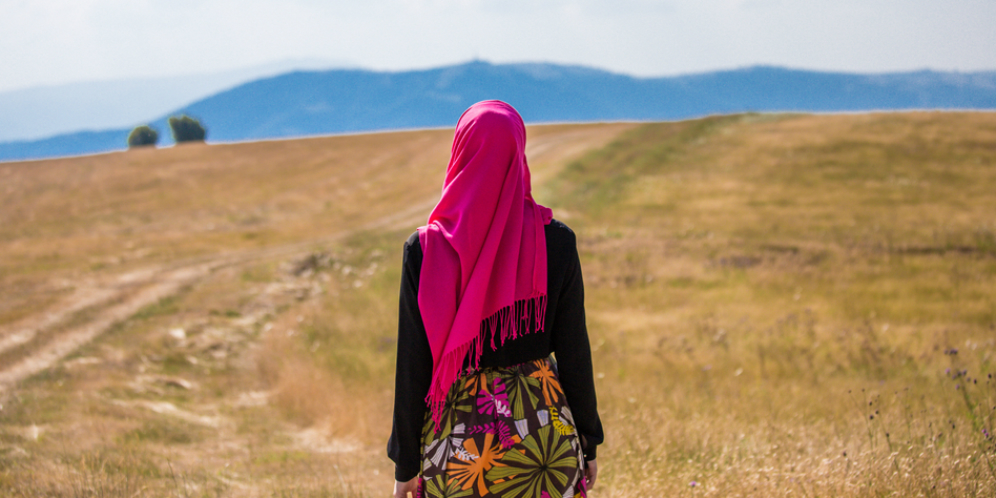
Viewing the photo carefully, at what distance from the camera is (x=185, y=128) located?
78875 millimetres

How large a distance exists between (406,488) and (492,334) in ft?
2.92

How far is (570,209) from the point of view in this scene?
990 inches

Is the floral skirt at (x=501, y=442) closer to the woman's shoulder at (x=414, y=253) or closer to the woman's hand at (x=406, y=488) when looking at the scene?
the woman's hand at (x=406, y=488)

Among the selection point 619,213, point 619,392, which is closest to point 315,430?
point 619,392

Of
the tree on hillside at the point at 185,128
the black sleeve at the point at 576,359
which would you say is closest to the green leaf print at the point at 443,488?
the black sleeve at the point at 576,359

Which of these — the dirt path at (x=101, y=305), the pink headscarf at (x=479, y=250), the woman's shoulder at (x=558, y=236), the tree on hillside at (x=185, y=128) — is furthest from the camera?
the tree on hillside at (x=185, y=128)

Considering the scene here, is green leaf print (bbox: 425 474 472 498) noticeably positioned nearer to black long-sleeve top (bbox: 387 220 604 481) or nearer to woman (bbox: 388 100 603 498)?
woman (bbox: 388 100 603 498)

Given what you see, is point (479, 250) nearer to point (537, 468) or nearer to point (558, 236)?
point (558, 236)

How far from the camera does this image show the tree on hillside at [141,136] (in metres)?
Answer: 78.9

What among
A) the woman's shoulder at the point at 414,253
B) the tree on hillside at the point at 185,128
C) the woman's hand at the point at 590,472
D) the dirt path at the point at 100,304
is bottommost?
the dirt path at the point at 100,304

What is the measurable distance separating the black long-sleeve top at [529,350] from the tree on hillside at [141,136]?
93035mm

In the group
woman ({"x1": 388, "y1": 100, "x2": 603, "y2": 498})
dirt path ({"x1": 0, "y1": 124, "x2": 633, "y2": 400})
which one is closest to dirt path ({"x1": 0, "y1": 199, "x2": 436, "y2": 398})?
dirt path ({"x1": 0, "y1": 124, "x2": 633, "y2": 400})

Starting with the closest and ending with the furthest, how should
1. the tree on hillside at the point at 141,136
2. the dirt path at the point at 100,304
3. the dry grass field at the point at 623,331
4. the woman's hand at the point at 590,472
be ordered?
the woman's hand at the point at 590,472 → the dry grass field at the point at 623,331 → the dirt path at the point at 100,304 → the tree on hillside at the point at 141,136

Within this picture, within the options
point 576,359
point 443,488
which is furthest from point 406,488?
point 576,359
